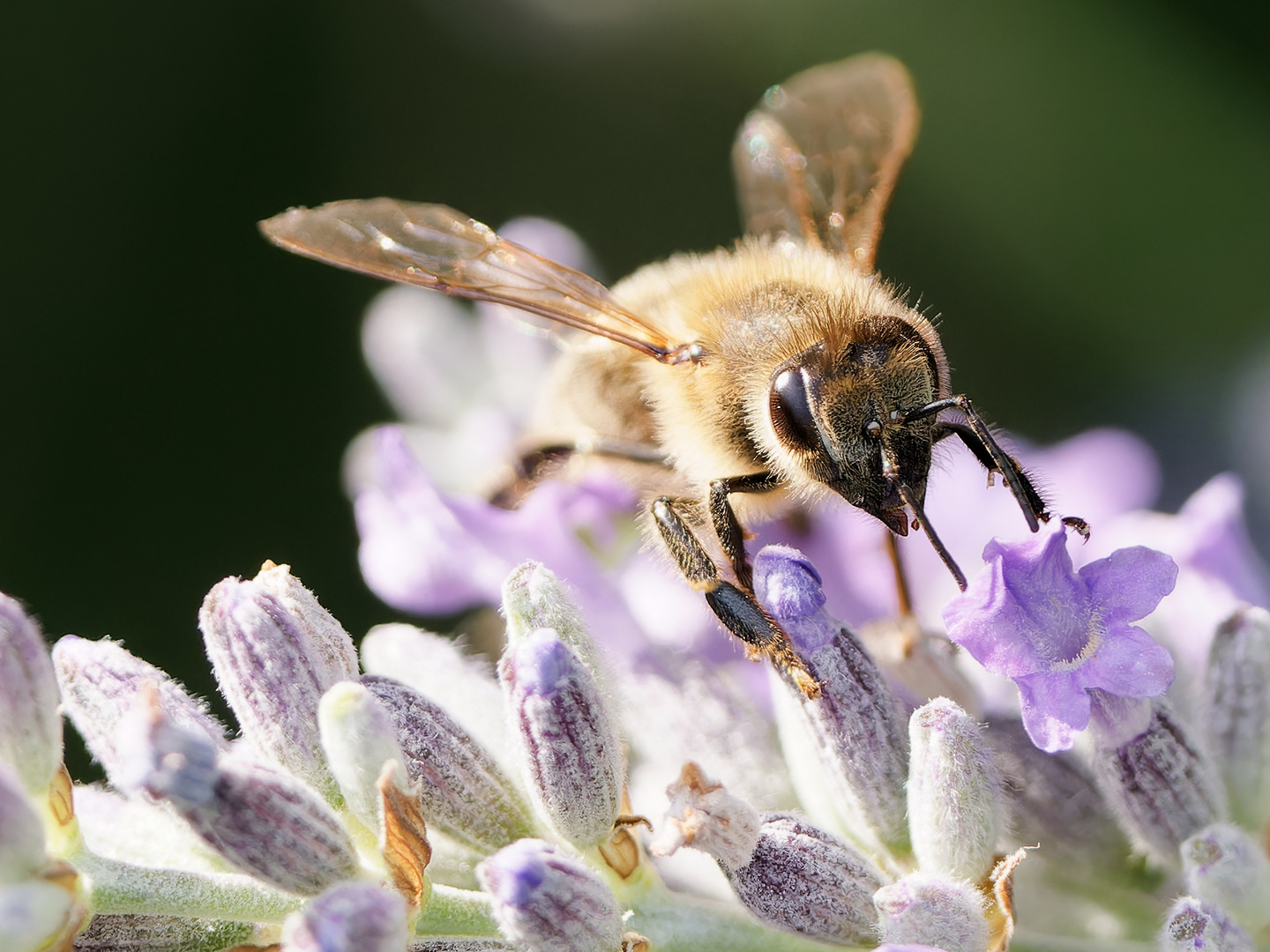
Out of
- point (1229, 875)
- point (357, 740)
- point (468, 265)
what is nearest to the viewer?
point (357, 740)

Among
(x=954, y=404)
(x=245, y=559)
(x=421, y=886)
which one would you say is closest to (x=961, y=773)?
(x=954, y=404)

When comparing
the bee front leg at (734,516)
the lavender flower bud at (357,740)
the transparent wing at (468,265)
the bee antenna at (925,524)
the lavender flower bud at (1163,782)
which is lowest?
the lavender flower bud at (357,740)

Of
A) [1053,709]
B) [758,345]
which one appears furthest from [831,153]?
[1053,709]

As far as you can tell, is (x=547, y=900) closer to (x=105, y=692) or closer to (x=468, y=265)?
(x=105, y=692)

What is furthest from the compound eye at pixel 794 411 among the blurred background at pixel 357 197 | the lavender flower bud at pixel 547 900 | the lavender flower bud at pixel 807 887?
the blurred background at pixel 357 197

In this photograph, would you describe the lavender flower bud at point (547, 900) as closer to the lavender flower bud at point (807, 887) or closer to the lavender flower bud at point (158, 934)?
the lavender flower bud at point (807, 887)

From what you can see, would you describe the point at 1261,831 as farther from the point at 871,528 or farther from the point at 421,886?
the point at 421,886
